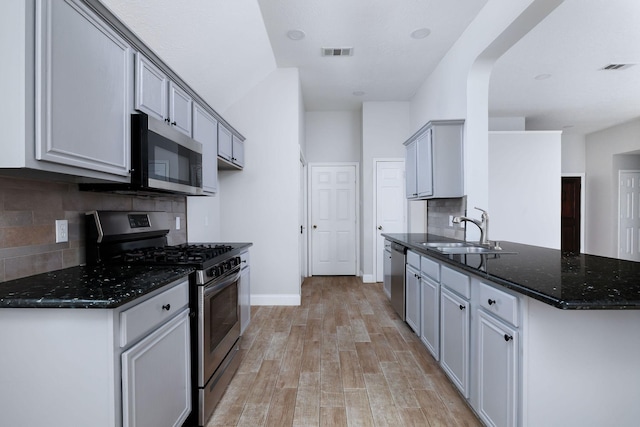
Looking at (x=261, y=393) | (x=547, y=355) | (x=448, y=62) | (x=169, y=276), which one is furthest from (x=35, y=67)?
(x=448, y=62)

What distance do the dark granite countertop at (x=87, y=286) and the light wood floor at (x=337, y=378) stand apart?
1.01 m

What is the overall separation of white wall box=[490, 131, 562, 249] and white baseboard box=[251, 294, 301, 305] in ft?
10.2

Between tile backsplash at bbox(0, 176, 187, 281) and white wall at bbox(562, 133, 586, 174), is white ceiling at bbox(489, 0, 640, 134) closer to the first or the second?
white wall at bbox(562, 133, 586, 174)

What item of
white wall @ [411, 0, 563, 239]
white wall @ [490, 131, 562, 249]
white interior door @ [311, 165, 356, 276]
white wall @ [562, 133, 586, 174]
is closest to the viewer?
white wall @ [411, 0, 563, 239]

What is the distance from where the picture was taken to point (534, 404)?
53.9 inches

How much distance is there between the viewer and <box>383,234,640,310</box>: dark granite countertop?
3.87 feet

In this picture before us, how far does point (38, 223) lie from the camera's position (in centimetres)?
156

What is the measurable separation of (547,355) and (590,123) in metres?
6.87

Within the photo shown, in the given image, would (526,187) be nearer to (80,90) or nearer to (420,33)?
(420,33)

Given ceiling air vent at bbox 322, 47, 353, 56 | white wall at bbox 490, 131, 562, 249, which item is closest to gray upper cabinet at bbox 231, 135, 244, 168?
ceiling air vent at bbox 322, 47, 353, 56

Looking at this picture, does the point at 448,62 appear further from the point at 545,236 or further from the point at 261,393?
the point at 261,393

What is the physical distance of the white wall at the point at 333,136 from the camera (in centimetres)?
582

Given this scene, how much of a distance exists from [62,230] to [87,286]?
57cm

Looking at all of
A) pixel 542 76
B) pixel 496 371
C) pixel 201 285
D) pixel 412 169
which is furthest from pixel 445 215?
pixel 201 285
